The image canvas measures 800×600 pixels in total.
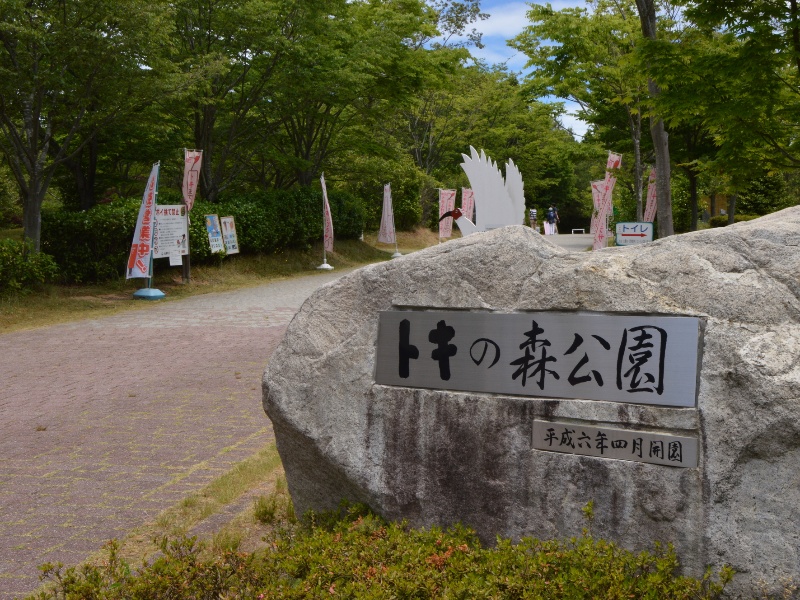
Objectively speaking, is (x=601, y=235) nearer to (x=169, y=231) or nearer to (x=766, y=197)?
(x=169, y=231)

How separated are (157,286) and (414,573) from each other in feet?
47.7

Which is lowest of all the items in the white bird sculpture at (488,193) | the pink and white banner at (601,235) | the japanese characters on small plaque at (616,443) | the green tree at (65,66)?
the japanese characters on small plaque at (616,443)

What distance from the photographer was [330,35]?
19.2 meters

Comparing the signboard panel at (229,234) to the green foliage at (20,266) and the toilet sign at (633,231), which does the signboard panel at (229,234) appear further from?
the toilet sign at (633,231)

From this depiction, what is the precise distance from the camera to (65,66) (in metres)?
13.2

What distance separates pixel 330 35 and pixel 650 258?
17.4m

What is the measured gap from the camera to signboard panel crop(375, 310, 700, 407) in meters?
3.12

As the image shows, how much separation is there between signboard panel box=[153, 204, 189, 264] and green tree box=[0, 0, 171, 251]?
205 centimetres

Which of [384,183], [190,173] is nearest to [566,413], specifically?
[190,173]

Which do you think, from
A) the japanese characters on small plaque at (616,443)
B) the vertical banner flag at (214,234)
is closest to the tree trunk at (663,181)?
the japanese characters on small plaque at (616,443)

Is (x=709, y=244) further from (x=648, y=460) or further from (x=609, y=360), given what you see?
(x=648, y=460)

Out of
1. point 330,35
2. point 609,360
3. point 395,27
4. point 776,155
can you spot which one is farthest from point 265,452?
point 395,27

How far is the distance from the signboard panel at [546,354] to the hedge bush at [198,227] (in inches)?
506

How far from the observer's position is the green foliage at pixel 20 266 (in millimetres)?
12797
